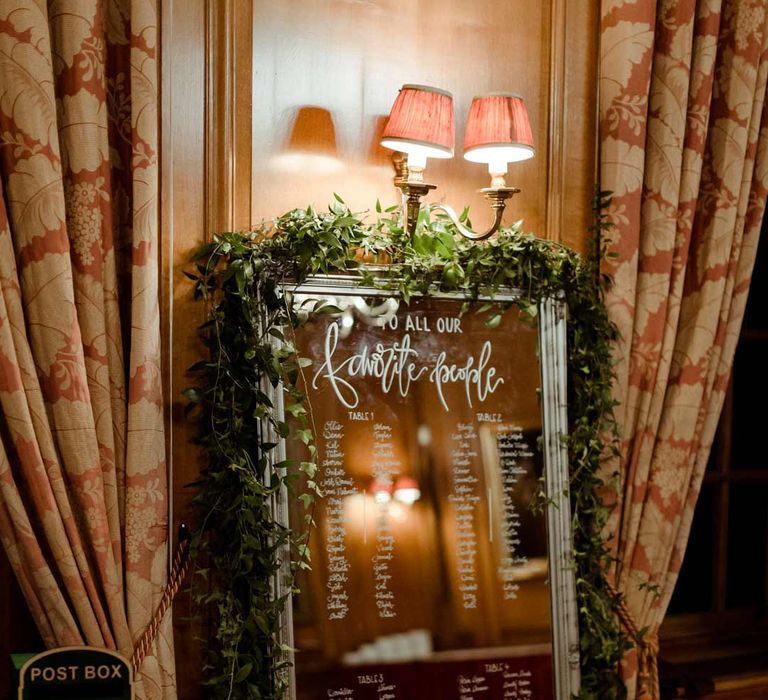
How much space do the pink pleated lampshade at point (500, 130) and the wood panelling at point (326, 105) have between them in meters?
0.18

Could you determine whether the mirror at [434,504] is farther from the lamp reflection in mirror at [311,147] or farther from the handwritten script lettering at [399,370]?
the lamp reflection in mirror at [311,147]

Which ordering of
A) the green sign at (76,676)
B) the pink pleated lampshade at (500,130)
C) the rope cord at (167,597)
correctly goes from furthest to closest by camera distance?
1. the pink pleated lampshade at (500,130)
2. the rope cord at (167,597)
3. the green sign at (76,676)

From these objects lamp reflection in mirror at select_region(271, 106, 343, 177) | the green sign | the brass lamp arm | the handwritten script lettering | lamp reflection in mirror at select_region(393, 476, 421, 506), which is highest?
lamp reflection in mirror at select_region(271, 106, 343, 177)

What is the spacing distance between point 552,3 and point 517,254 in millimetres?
761

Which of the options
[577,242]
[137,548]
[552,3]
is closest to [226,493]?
[137,548]

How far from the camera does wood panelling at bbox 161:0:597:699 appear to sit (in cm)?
195

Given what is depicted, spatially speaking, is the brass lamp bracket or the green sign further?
the brass lamp bracket

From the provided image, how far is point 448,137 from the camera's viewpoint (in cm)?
203

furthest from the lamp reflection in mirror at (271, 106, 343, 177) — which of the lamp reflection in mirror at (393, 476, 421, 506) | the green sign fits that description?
the green sign

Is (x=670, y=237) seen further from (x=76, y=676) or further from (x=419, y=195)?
(x=76, y=676)

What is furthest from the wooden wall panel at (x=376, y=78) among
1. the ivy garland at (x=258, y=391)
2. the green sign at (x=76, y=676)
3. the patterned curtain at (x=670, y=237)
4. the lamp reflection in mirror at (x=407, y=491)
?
the green sign at (x=76, y=676)

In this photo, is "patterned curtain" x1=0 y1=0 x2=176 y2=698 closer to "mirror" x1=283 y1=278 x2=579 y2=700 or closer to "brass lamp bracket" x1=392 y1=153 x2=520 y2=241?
"mirror" x1=283 y1=278 x2=579 y2=700

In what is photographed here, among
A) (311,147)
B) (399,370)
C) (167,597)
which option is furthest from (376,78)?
(167,597)

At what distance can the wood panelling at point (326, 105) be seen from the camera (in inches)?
76.9
